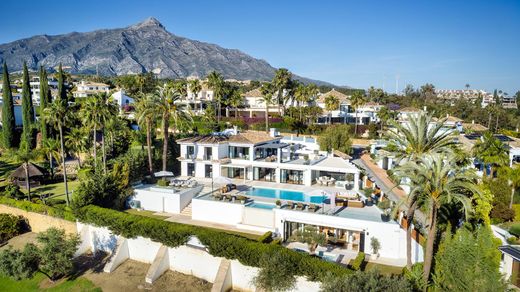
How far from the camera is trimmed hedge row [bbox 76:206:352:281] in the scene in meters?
19.7

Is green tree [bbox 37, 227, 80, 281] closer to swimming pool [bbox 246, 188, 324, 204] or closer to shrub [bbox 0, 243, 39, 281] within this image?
shrub [bbox 0, 243, 39, 281]

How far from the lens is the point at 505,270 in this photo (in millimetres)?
19781

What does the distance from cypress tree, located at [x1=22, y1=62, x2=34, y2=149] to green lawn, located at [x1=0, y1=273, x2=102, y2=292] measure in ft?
111

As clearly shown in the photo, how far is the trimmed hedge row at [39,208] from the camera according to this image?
1190 inches

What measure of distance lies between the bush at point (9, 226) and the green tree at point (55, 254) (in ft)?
30.9

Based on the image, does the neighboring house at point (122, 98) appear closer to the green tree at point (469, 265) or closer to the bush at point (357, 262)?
the bush at point (357, 262)

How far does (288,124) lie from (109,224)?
45.2 metres

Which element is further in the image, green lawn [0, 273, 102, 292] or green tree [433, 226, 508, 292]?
green lawn [0, 273, 102, 292]

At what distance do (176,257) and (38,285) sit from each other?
395 inches

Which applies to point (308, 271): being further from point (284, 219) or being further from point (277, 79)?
point (277, 79)

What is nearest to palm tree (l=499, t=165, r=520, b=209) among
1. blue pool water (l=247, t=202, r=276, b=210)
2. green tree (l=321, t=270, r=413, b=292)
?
green tree (l=321, t=270, r=413, b=292)

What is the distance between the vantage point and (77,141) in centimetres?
4447

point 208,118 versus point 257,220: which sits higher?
point 208,118

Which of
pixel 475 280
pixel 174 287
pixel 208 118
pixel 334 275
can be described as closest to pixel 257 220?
pixel 174 287
